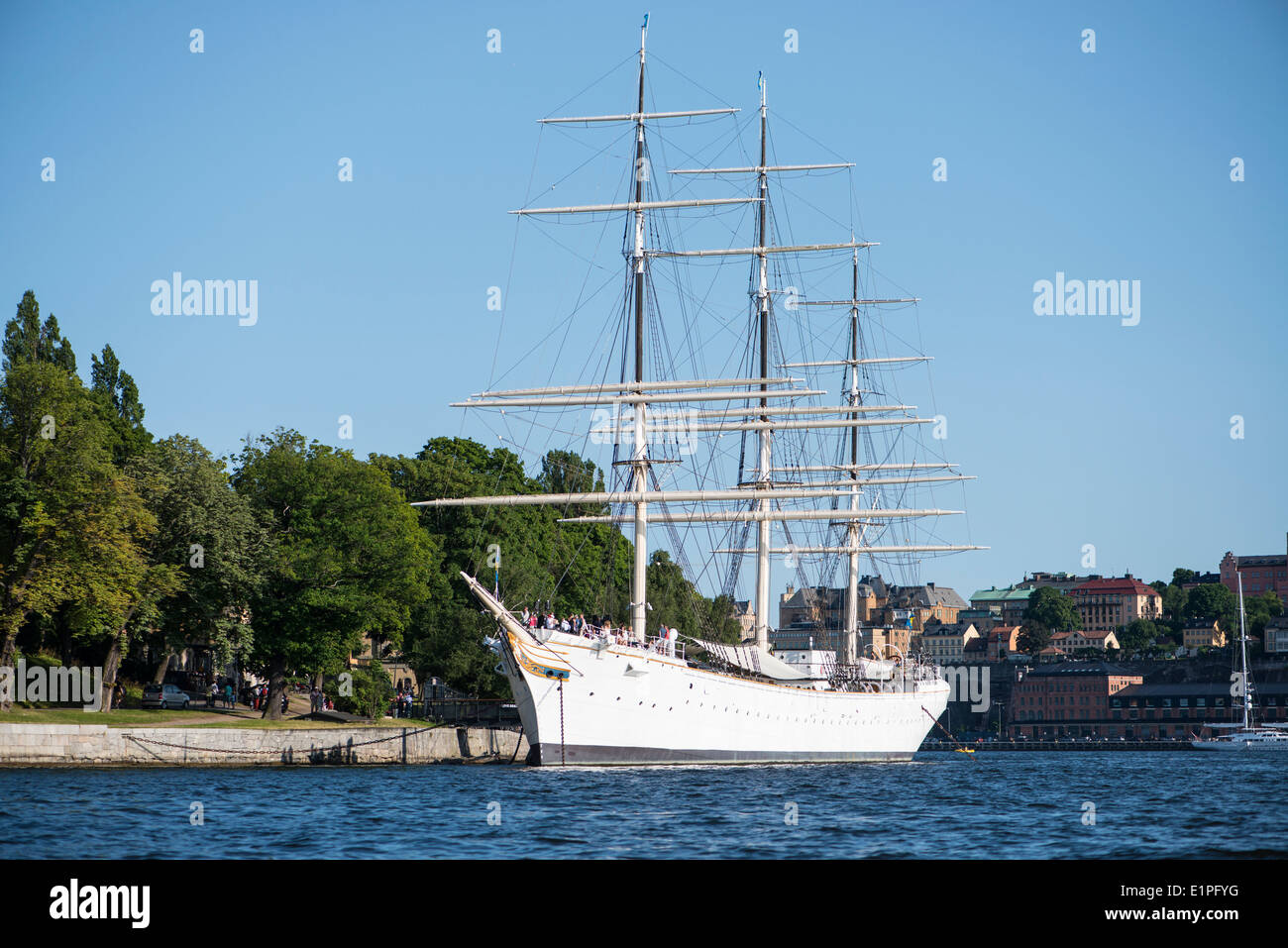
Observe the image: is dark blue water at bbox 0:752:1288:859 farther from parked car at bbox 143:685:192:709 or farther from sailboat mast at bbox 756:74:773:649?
sailboat mast at bbox 756:74:773:649

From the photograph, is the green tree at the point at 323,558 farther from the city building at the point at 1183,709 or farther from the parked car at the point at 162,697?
the city building at the point at 1183,709

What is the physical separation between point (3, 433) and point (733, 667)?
106ft

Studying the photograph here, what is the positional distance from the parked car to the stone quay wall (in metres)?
6.93

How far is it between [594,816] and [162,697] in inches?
1297

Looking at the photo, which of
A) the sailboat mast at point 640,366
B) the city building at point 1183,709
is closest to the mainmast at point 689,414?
the sailboat mast at point 640,366

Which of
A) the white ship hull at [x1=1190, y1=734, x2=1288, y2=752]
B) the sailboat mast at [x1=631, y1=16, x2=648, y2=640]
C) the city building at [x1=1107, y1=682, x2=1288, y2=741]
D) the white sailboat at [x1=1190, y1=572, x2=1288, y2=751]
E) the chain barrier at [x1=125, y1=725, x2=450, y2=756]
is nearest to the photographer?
the chain barrier at [x1=125, y1=725, x2=450, y2=756]

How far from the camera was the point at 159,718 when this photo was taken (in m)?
53.6

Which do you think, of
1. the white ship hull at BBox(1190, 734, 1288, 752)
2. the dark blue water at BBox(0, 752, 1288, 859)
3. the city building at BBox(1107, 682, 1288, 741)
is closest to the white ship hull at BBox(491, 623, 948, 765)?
the dark blue water at BBox(0, 752, 1288, 859)

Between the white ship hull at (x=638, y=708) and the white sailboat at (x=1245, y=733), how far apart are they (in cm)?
9602

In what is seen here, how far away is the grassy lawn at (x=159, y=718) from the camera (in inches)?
1901

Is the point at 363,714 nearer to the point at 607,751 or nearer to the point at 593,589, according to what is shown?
the point at 607,751

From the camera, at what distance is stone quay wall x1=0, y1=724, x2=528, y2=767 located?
46.2 m

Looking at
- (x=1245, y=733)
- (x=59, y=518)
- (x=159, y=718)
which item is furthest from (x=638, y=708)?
(x=1245, y=733)
